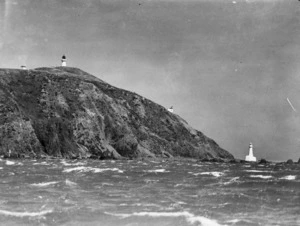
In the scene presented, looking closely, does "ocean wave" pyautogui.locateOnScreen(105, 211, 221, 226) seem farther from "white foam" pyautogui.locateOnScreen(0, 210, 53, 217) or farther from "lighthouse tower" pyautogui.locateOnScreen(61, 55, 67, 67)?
"lighthouse tower" pyautogui.locateOnScreen(61, 55, 67, 67)

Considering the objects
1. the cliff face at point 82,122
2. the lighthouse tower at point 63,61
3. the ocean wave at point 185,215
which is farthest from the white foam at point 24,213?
the lighthouse tower at point 63,61

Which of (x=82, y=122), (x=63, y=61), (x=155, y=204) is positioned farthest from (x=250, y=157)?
(x=155, y=204)

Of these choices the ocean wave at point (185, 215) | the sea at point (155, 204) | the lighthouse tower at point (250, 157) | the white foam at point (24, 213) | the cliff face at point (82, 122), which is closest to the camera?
the ocean wave at point (185, 215)

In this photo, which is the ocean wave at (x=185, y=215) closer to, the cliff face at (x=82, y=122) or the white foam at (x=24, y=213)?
the white foam at (x=24, y=213)

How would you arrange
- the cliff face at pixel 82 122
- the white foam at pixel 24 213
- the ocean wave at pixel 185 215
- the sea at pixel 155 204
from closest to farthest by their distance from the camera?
the ocean wave at pixel 185 215 → the sea at pixel 155 204 → the white foam at pixel 24 213 → the cliff face at pixel 82 122

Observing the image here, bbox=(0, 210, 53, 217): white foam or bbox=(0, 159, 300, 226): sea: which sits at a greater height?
bbox=(0, 159, 300, 226): sea

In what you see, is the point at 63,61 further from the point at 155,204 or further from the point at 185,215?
the point at 185,215

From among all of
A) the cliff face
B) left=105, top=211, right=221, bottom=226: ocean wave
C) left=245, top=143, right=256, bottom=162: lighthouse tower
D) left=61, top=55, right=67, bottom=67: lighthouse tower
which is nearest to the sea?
left=105, top=211, right=221, bottom=226: ocean wave

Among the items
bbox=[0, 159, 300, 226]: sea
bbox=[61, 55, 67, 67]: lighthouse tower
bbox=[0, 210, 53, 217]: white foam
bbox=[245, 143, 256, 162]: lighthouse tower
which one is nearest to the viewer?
bbox=[0, 159, 300, 226]: sea

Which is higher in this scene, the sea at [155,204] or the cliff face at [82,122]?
the cliff face at [82,122]

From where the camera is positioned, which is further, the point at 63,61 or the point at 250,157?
the point at 63,61
